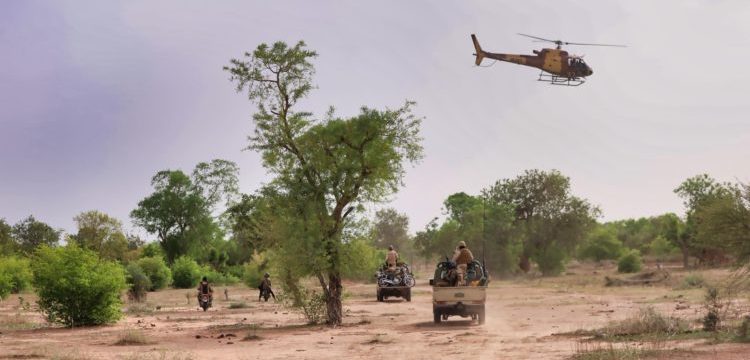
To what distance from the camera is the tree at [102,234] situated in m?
79.6

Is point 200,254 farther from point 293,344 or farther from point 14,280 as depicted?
point 293,344

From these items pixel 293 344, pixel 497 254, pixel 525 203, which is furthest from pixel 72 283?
pixel 525 203

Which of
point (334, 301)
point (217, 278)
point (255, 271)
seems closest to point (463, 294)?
point (334, 301)

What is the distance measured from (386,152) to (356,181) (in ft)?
4.62

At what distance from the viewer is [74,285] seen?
25906 millimetres

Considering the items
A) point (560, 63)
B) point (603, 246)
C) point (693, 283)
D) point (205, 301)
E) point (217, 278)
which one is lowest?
point (693, 283)

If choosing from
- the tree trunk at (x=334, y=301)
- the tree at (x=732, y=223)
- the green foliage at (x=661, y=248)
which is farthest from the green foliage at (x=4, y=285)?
the green foliage at (x=661, y=248)

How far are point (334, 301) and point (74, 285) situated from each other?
8931 millimetres

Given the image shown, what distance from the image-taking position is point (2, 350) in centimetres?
1889

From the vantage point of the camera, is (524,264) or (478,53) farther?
(524,264)

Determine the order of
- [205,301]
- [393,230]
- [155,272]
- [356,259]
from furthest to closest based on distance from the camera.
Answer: [393,230]
[155,272]
[205,301]
[356,259]

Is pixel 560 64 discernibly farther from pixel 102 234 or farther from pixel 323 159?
pixel 102 234

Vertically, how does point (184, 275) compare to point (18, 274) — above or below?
below

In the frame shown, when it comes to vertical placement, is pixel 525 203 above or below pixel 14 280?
above
